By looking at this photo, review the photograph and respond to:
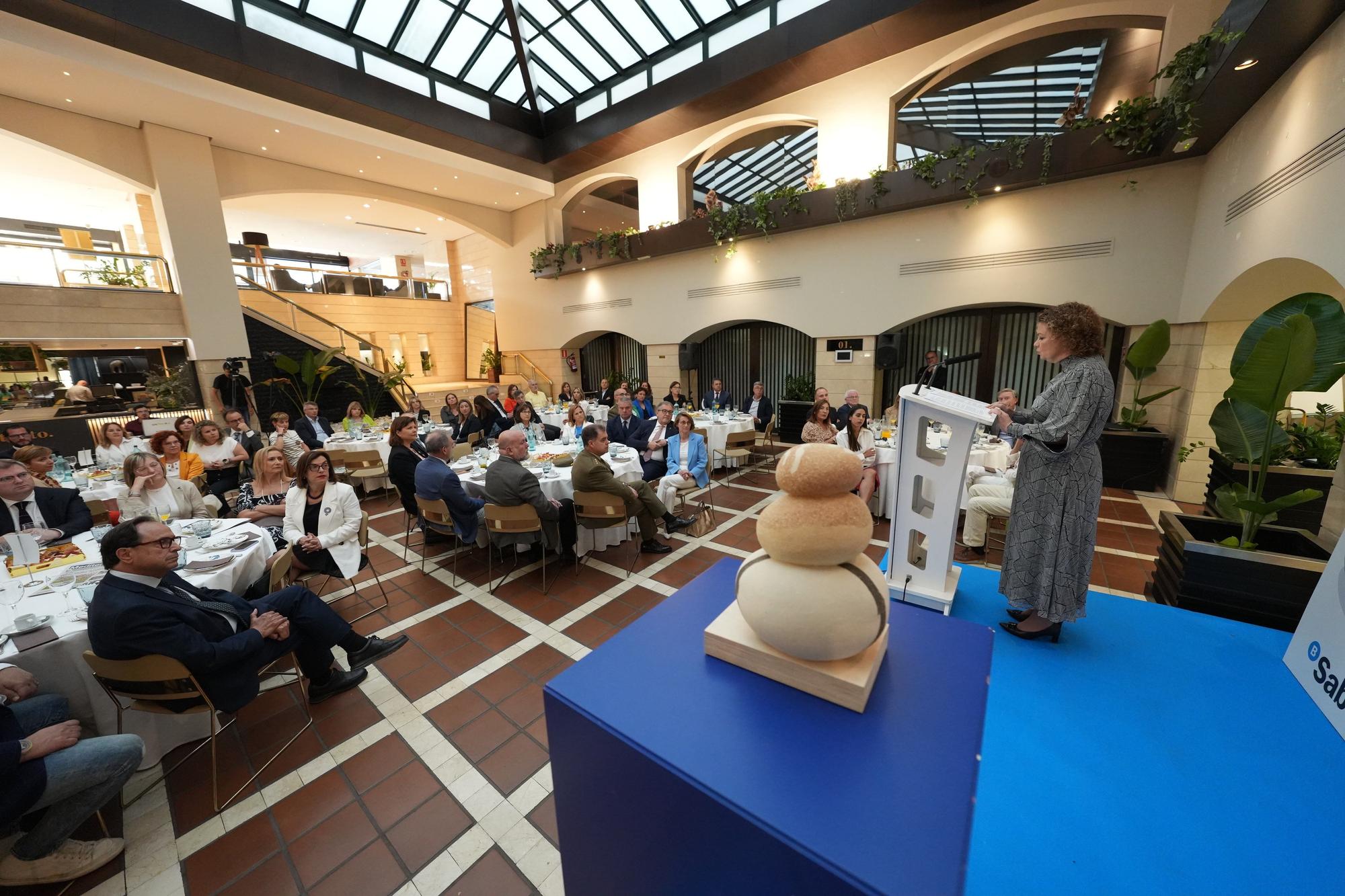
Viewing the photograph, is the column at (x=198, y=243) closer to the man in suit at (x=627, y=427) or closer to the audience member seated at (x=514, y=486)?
the man in suit at (x=627, y=427)

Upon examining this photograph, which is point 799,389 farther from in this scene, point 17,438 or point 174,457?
point 17,438

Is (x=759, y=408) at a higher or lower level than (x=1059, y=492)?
lower

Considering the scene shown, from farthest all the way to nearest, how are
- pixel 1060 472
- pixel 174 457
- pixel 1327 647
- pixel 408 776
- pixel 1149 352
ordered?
1. pixel 1149 352
2. pixel 174 457
3. pixel 408 776
4. pixel 1060 472
5. pixel 1327 647

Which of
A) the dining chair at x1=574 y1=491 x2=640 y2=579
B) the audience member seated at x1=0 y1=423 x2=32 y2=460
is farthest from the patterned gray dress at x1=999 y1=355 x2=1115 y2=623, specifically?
the audience member seated at x1=0 y1=423 x2=32 y2=460

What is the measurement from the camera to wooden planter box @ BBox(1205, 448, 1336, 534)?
4145mm

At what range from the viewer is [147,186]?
8891mm

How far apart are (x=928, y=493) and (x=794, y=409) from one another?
715 cm

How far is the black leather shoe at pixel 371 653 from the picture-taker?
10.5ft

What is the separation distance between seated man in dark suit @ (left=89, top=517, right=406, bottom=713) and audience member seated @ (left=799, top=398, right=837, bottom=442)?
4531mm

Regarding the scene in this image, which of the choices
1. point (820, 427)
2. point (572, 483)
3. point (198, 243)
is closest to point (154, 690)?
point (572, 483)

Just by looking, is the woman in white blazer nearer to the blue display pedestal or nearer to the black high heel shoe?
the blue display pedestal

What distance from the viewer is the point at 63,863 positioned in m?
1.93

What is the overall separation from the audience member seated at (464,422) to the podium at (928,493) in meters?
6.39

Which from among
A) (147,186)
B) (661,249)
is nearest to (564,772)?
(661,249)
